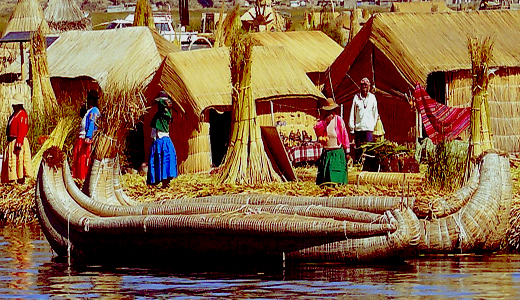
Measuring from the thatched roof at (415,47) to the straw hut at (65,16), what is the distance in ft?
70.2

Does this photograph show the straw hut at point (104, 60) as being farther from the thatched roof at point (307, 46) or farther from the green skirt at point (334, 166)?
the green skirt at point (334, 166)

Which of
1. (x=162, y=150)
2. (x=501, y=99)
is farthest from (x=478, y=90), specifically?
(x=501, y=99)

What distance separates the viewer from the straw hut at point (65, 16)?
40.2 metres

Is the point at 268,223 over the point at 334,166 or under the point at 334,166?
under

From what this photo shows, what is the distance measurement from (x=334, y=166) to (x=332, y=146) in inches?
8.8

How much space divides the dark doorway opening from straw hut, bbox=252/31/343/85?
215cm

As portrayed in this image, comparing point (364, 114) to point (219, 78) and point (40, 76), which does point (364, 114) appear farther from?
point (40, 76)

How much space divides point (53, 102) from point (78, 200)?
7055 mm

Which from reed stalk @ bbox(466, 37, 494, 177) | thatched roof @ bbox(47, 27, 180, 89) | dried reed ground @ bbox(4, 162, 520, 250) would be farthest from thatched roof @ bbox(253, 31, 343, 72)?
reed stalk @ bbox(466, 37, 494, 177)

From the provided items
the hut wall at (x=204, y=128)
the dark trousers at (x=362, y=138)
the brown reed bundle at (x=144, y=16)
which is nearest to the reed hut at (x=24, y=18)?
the brown reed bundle at (x=144, y=16)

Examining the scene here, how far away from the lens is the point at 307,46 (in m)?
22.0

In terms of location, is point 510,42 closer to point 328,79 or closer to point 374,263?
point 328,79

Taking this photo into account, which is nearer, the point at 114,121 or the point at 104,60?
the point at 114,121

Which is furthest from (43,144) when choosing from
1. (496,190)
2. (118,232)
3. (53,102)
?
(496,190)
